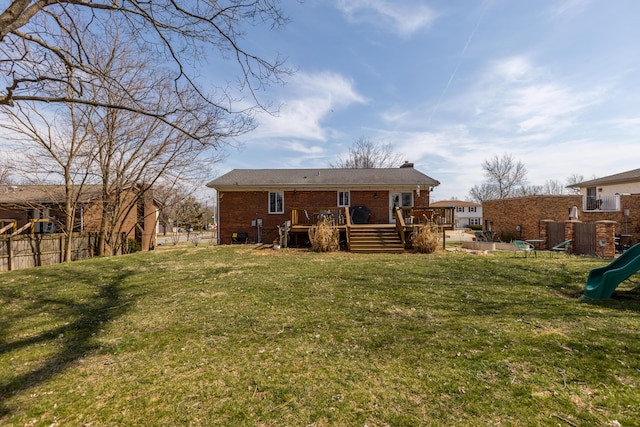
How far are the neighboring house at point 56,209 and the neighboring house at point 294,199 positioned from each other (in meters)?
4.11

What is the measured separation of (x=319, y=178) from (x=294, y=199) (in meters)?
2.11

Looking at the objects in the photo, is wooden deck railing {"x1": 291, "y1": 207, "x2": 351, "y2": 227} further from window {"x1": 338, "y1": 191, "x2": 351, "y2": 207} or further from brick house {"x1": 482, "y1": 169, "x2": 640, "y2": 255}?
brick house {"x1": 482, "y1": 169, "x2": 640, "y2": 255}

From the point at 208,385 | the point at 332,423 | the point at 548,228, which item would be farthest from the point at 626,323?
the point at 548,228

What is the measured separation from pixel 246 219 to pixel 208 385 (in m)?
14.7

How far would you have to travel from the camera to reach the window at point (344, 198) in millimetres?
17250

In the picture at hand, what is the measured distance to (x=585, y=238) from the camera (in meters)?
12.3

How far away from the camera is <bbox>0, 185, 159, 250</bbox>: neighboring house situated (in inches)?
509

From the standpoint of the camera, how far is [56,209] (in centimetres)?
1308

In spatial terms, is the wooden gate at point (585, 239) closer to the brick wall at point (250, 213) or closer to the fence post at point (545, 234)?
the fence post at point (545, 234)

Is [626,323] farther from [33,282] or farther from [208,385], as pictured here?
[33,282]

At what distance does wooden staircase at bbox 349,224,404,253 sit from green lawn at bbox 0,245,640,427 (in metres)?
5.77

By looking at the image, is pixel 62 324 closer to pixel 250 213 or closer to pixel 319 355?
pixel 319 355

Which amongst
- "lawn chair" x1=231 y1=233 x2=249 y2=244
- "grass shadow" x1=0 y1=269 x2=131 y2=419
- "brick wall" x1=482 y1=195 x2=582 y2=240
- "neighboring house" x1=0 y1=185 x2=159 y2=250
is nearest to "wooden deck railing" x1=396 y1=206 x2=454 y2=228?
"brick wall" x1=482 y1=195 x2=582 y2=240

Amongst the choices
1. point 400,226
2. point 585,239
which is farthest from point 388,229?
point 585,239
